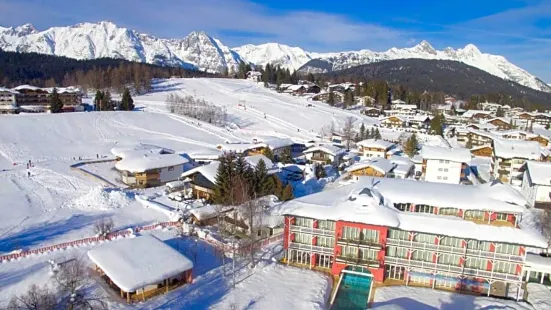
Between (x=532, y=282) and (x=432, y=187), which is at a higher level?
(x=432, y=187)

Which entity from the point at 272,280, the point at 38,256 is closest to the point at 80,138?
the point at 38,256

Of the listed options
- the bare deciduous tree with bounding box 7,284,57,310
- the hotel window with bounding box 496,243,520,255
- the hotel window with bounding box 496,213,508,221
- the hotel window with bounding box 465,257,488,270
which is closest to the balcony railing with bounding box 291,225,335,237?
the hotel window with bounding box 465,257,488,270

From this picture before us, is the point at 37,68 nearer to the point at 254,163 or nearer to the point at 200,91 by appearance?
the point at 200,91

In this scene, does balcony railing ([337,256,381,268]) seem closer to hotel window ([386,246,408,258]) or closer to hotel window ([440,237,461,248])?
hotel window ([386,246,408,258])

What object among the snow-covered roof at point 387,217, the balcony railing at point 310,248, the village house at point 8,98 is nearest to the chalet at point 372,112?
the village house at point 8,98

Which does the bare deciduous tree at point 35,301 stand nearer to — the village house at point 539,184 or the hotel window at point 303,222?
the hotel window at point 303,222

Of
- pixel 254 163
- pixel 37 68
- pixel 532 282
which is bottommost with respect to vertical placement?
pixel 532 282
